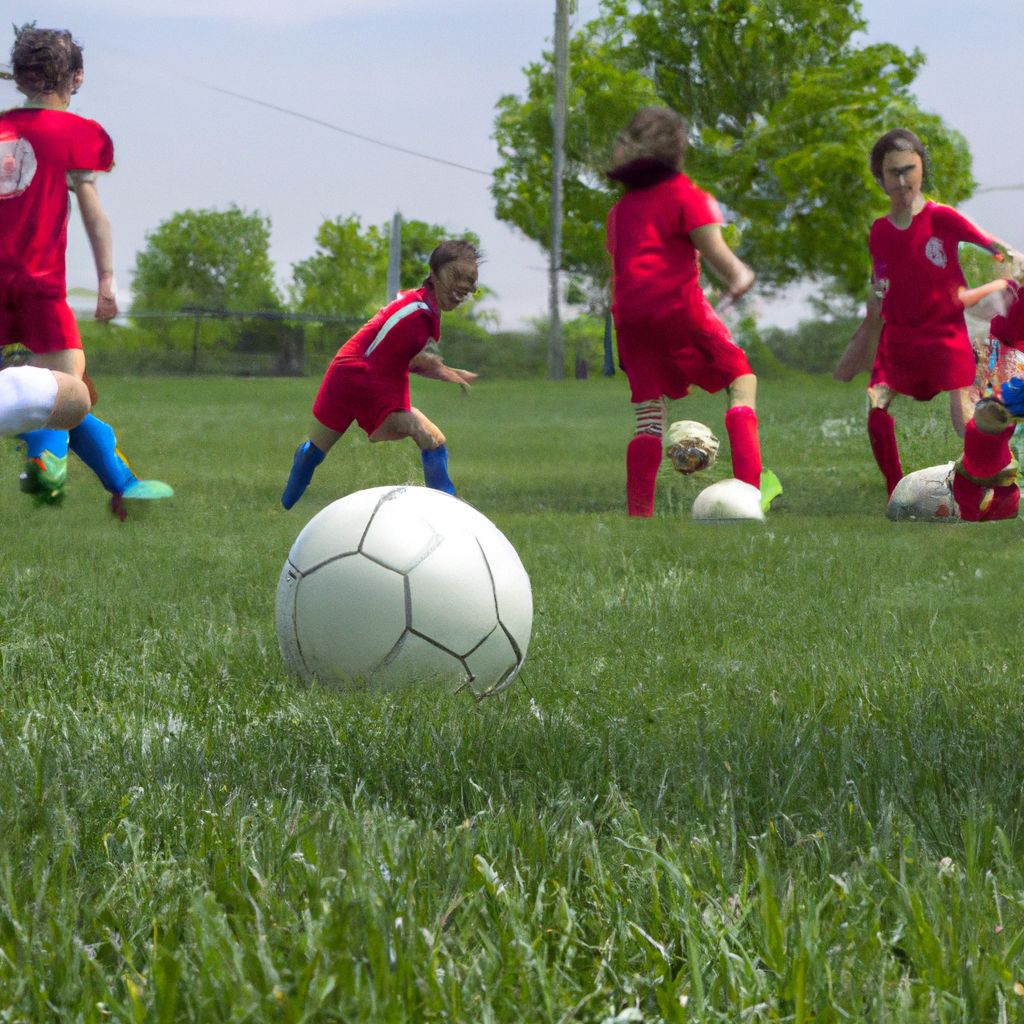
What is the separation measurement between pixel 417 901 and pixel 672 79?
4844 cm

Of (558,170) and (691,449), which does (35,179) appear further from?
(558,170)

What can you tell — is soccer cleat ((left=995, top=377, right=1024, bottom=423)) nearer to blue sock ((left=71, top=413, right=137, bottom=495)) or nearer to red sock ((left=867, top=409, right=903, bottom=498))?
red sock ((left=867, top=409, right=903, bottom=498))

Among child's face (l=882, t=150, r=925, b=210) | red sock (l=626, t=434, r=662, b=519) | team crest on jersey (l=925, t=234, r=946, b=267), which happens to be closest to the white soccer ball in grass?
red sock (l=626, t=434, r=662, b=519)

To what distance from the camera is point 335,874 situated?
6.63 feet

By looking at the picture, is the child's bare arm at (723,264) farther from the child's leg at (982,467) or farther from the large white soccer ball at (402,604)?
the large white soccer ball at (402,604)

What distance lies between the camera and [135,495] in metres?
7.18

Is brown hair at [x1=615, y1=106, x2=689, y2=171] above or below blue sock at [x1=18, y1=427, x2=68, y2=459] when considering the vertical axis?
above

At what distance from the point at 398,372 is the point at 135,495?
1.58 metres

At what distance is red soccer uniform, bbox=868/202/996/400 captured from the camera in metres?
8.46

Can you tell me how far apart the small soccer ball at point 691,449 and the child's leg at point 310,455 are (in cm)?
276

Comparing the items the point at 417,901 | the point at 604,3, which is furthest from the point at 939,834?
the point at 604,3

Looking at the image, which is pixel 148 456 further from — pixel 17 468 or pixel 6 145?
pixel 6 145

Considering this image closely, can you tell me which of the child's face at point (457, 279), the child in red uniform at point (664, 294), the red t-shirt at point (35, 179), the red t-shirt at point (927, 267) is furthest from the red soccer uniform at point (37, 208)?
the red t-shirt at point (927, 267)

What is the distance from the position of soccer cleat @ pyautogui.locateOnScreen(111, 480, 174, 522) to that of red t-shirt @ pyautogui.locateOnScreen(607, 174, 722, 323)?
9.20 feet
